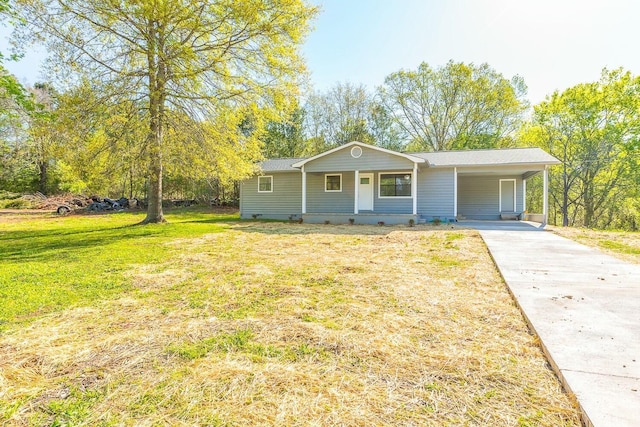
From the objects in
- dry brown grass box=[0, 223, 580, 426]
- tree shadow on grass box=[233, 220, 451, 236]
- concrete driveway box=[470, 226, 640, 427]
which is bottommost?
dry brown grass box=[0, 223, 580, 426]

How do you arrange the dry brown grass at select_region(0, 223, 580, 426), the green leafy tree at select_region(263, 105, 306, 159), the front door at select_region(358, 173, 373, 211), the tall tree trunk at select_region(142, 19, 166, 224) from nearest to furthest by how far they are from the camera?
1. the dry brown grass at select_region(0, 223, 580, 426)
2. the tall tree trunk at select_region(142, 19, 166, 224)
3. the front door at select_region(358, 173, 373, 211)
4. the green leafy tree at select_region(263, 105, 306, 159)

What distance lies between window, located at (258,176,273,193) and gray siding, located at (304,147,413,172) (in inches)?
114

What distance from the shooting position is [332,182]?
50.0ft

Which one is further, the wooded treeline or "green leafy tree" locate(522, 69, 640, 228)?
"green leafy tree" locate(522, 69, 640, 228)

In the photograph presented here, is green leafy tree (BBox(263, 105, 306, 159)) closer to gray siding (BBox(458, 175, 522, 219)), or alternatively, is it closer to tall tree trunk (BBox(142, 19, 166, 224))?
gray siding (BBox(458, 175, 522, 219))

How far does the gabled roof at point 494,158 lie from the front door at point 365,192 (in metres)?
2.72

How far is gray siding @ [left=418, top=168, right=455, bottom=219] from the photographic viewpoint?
13.4m

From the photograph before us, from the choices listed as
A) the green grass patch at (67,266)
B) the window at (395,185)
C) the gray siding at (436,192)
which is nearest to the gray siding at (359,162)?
the window at (395,185)

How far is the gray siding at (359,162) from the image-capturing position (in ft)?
42.2

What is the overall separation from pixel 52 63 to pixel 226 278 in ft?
30.8

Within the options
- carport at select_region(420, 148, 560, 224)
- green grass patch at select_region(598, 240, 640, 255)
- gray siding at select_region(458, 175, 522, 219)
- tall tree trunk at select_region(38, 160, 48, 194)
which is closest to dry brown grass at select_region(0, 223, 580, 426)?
green grass patch at select_region(598, 240, 640, 255)

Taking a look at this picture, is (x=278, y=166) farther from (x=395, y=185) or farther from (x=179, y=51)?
(x=179, y=51)

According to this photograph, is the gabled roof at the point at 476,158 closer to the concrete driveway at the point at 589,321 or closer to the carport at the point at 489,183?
the carport at the point at 489,183

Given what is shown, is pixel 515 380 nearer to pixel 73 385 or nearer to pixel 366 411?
pixel 366 411
